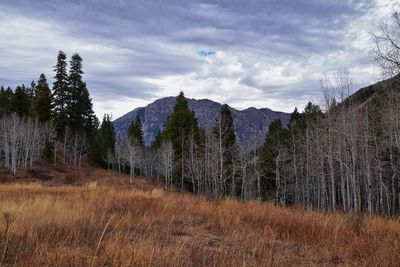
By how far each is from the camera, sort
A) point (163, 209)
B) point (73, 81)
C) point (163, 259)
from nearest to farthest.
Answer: point (163, 259)
point (163, 209)
point (73, 81)

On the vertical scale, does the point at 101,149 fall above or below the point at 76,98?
below

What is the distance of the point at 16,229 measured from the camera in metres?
5.29

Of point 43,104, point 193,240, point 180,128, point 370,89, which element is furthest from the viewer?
point 43,104

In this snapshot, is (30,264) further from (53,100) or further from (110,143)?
(110,143)

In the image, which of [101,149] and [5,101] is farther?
[101,149]

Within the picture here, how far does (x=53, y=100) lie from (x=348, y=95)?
4960 centimetres

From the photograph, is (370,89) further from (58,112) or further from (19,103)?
(19,103)

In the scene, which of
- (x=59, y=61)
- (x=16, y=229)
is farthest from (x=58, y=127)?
(x=16, y=229)

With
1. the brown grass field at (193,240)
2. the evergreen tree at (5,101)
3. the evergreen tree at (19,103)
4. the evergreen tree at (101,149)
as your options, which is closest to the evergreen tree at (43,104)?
the evergreen tree at (19,103)

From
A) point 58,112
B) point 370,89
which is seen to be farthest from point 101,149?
point 370,89

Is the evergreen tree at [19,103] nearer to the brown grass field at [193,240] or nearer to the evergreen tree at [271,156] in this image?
the evergreen tree at [271,156]

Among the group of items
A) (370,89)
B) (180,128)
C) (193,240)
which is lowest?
(193,240)

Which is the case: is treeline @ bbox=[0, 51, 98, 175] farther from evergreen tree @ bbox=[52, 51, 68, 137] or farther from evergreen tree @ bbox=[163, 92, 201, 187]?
evergreen tree @ bbox=[163, 92, 201, 187]

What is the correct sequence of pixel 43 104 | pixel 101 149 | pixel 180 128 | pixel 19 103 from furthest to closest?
pixel 101 149, pixel 19 103, pixel 43 104, pixel 180 128
